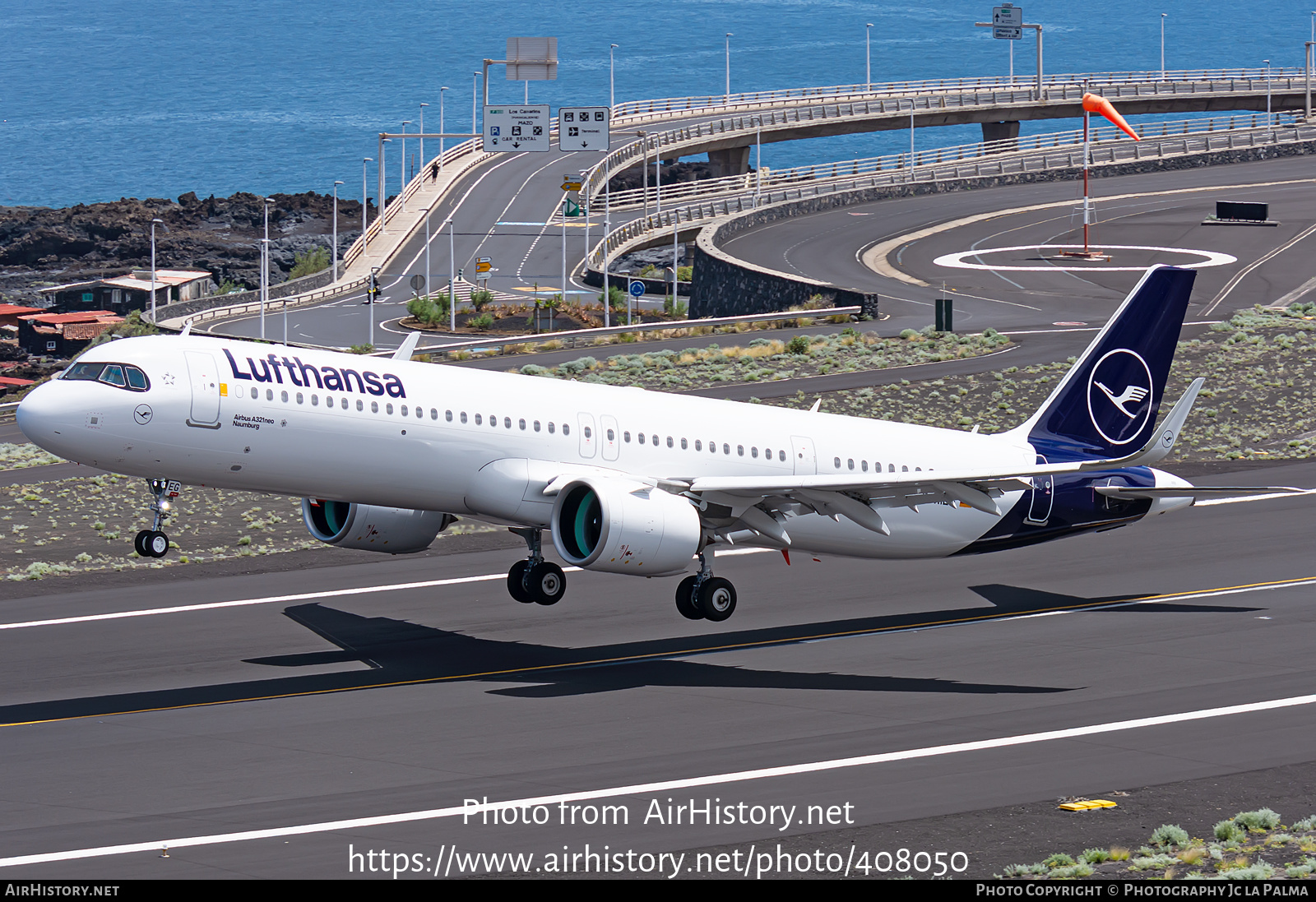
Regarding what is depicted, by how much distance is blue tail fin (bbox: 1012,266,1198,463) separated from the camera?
3766 cm

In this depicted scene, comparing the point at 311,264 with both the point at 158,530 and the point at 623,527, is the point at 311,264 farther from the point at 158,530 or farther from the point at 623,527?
the point at 158,530

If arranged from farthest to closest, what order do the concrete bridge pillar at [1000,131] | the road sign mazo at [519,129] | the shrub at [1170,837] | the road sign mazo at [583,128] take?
1. the concrete bridge pillar at [1000,131]
2. the road sign mazo at [583,128]
3. the road sign mazo at [519,129]
4. the shrub at [1170,837]

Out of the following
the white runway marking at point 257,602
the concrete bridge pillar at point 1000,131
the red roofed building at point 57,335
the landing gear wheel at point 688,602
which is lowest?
the red roofed building at point 57,335

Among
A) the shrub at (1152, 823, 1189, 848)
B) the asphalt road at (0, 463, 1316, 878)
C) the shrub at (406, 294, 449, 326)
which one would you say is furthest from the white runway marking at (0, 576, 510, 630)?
the shrub at (406, 294, 449, 326)

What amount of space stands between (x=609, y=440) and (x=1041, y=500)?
1047cm

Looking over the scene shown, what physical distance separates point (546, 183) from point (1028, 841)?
5899 inches

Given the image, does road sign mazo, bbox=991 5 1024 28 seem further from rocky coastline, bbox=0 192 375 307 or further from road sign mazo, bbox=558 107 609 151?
road sign mazo, bbox=558 107 609 151

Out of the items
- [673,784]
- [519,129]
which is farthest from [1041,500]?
[519,129]

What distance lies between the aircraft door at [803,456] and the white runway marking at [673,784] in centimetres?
959

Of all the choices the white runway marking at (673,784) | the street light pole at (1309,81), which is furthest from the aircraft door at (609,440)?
the street light pole at (1309,81)

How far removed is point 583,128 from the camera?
4070 inches

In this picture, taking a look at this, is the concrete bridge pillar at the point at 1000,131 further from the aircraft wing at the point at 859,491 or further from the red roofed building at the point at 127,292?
the aircraft wing at the point at 859,491

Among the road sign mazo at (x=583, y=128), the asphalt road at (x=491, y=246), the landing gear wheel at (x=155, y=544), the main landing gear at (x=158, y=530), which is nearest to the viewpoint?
the main landing gear at (x=158, y=530)

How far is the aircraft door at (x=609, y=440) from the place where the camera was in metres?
32.2
